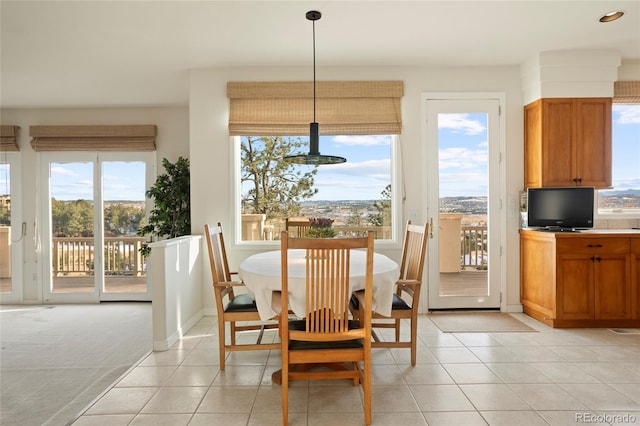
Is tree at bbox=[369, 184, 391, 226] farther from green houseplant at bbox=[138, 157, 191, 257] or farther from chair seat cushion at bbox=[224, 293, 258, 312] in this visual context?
green houseplant at bbox=[138, 157, 191, 257]

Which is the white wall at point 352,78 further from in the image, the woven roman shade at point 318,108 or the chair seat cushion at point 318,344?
the chair seat cushion at point 318,344

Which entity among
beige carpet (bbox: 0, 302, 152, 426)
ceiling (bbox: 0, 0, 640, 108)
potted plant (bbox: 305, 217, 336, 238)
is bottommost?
beige carpet (bbox: 0, 302, 152, 426)

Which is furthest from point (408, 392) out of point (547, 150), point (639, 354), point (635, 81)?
point (635, 81)

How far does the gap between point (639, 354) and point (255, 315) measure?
293cm

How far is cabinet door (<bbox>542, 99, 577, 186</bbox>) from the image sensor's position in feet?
12.7

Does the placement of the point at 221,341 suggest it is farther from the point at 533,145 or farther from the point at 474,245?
the point at 533,145

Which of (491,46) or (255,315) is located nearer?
(255,315)

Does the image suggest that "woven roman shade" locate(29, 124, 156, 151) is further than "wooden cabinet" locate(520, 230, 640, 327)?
Yes

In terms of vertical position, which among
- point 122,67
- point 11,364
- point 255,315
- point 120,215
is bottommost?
point 11,364

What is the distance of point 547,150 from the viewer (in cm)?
386

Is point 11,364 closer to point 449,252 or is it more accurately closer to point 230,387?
point 230,387

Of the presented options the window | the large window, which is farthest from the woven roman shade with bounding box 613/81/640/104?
the large window

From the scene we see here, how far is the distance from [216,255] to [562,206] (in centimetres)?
330

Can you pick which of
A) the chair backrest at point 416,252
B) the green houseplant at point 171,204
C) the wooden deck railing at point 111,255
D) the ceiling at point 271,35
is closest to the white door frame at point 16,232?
Result: the wooden deck railing at point 111,255
